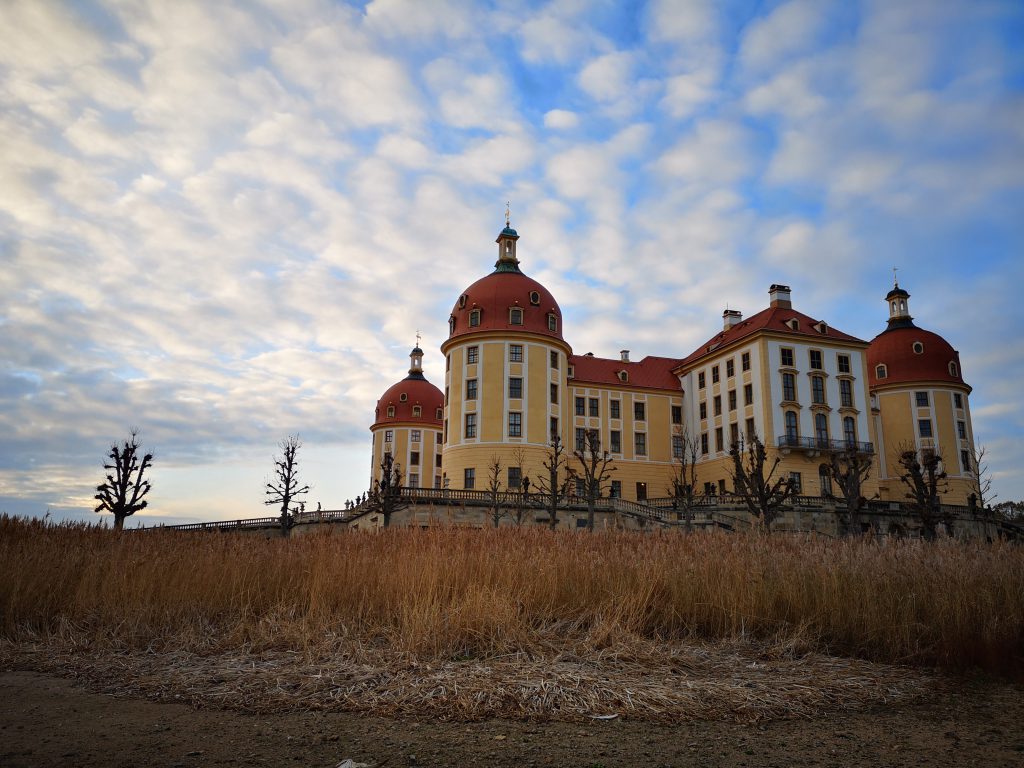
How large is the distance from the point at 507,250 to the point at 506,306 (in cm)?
779

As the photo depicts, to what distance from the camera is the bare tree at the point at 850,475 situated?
34241mm

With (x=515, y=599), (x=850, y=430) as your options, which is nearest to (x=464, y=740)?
(x=515, y=599)

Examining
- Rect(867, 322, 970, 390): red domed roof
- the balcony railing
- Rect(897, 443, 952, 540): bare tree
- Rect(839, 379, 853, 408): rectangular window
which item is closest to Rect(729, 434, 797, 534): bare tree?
the balcony railing

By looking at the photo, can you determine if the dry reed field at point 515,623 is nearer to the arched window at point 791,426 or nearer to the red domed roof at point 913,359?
the arched window at point 791,426

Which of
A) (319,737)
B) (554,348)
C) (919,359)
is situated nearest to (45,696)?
(319,737)

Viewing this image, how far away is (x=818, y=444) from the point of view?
45.8 meters

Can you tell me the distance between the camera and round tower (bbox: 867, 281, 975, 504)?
53.8 metres

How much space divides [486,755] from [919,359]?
204 feet

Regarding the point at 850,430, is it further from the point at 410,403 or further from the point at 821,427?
the point at 410,403

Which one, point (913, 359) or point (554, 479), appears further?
point (913, 359)

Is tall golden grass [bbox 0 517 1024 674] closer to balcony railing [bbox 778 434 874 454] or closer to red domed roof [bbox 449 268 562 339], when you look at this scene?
balcony railing [bbox 778 434 874 454]

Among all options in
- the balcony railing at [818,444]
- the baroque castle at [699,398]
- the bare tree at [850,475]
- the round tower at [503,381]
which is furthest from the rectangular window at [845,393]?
the round tower at [503,381]

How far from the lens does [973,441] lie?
5488 cm

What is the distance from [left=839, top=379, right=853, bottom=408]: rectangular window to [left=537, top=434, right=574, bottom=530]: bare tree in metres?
19.7
